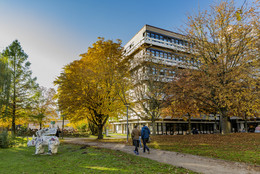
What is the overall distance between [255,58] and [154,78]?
35.6 feet

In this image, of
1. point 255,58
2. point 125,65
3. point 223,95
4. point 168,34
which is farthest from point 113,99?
point 168,34

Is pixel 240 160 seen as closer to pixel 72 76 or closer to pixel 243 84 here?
pixel 243 84

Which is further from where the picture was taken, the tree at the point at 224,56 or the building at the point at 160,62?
the building at the point at 160,62

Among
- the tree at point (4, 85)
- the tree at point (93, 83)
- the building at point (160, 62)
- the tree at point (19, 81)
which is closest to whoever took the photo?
the tree at point (4, 85)

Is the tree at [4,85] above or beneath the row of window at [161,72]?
beneath

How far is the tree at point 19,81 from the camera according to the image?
2925 centimetres

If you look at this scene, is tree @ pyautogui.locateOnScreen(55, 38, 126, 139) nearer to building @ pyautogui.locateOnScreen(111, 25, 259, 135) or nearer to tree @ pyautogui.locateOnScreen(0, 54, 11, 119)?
building @ pyautogui.locateOnScreen(111, 25, 259, 135)

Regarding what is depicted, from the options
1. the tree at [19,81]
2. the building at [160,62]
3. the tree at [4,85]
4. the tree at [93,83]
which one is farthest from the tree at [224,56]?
the tree at [19,81]

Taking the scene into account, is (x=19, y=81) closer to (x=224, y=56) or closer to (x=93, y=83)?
(x=93, y=83)

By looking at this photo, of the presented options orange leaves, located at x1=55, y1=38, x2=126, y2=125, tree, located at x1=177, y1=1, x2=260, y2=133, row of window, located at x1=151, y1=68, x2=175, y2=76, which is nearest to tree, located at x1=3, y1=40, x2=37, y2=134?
orange leaves, located at x1=55, y1=38, x2=126, y2=125

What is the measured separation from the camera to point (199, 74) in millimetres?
19812

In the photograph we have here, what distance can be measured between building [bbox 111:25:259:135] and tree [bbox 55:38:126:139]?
8.71 ft

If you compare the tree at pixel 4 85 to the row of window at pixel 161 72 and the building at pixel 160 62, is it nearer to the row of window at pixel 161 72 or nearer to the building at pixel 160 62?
the building at pixel 160 62

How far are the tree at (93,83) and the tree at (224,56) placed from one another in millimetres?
9339
